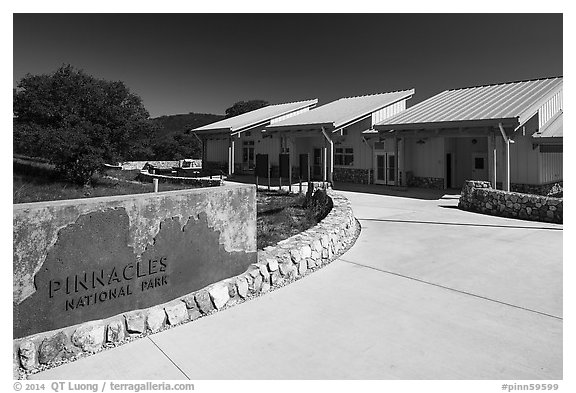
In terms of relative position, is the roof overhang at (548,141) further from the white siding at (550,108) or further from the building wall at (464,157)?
the building wall at (464,157)

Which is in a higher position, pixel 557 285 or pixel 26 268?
pixel 26 268

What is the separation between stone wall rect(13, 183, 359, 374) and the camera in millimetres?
3305

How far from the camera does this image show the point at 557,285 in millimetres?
5211

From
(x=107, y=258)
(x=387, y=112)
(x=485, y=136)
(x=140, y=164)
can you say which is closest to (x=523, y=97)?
(x=485, y=136)

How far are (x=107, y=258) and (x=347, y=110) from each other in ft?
64.7

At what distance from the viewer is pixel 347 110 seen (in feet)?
72.2

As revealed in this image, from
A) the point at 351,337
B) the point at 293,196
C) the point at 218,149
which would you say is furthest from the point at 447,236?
the point at 218,149

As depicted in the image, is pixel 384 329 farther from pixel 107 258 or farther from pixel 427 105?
pixel 427 105

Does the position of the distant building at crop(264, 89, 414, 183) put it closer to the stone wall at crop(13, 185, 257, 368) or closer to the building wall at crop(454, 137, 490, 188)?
the building wall at crop(454, 137, 490, 188)

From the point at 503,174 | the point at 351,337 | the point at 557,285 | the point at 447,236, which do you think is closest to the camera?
the point at 351,337

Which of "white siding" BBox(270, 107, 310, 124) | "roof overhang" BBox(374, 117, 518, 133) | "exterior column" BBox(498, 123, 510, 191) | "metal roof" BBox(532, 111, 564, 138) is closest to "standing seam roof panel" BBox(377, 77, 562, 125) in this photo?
"roof overhang" BBox(374, 117, 518, 133)

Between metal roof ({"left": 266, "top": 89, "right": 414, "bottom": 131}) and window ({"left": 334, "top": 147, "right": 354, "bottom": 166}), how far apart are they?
2.15 metres

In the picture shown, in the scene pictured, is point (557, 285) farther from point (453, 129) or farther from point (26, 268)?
point (453, 129)
